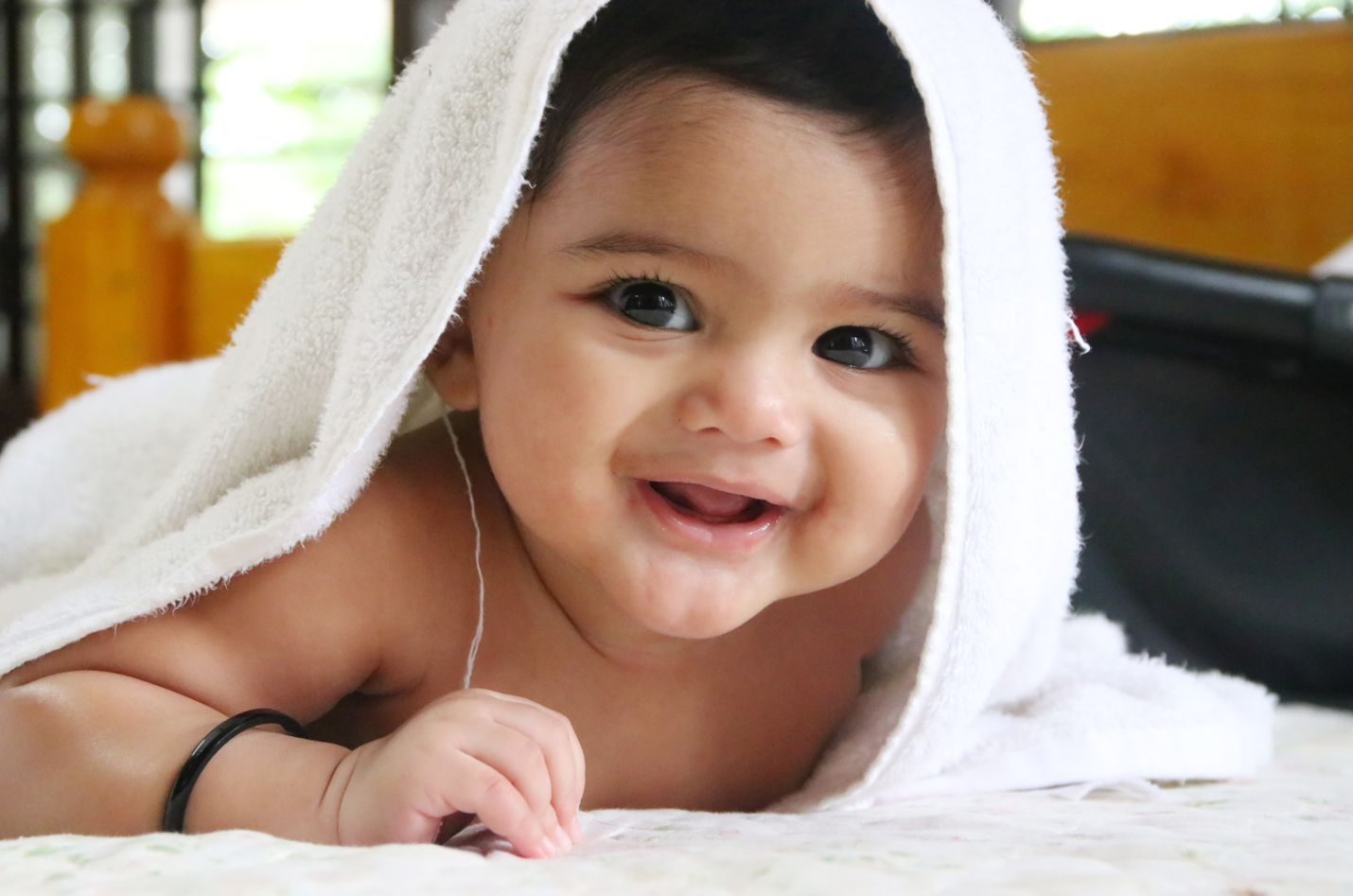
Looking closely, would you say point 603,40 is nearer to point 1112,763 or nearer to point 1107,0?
point 1112,763

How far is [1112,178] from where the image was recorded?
1928 mm

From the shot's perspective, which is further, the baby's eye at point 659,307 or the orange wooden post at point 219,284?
the orange wooden post at point 219,284

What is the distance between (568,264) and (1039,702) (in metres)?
0.50

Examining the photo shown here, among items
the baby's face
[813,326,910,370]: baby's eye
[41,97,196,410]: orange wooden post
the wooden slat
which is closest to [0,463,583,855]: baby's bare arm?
the baby's face

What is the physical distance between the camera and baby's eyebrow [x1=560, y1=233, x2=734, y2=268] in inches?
26.2

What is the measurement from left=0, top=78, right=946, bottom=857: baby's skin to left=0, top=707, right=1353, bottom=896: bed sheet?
0.20 feet

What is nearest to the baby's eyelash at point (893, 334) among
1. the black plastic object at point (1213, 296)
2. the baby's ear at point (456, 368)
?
the baby's ear at point (456, 368)

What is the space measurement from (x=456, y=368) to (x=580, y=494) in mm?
161

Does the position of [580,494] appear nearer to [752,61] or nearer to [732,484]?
[732,484]

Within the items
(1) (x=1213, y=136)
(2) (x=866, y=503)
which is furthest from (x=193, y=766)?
(1) (x=1213, y=136)

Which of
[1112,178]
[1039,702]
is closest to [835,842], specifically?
[1039,702]

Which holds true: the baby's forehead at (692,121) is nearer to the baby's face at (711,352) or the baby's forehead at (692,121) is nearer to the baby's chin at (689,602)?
the baby's face at (711,352)

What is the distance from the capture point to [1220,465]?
1.25 m

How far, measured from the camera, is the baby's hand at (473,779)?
1.81 ft
